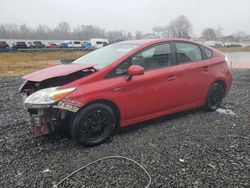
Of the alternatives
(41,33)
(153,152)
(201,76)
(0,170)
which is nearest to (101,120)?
(153,152)

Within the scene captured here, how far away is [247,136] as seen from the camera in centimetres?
410

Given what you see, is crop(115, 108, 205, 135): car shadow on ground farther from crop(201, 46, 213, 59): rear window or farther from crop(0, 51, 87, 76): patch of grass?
crop(0, 51, 87, 76): patch of grass

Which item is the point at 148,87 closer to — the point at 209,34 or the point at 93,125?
the point at 93,125

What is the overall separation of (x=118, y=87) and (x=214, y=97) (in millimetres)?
2503

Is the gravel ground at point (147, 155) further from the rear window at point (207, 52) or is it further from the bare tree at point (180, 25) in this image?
the bare tree at point (180, 25)

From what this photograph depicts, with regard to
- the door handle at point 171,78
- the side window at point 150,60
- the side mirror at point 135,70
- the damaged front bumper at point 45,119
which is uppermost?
the side window at point 150,60

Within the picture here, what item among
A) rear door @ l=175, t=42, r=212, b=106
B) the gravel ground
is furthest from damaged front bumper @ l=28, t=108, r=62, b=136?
rear door @ l=175, t=42, r=212, b=106

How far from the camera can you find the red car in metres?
3.59

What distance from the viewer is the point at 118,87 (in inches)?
153

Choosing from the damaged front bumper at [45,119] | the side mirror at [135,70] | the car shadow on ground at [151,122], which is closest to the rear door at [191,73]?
the car shadow on ground at [151,122]

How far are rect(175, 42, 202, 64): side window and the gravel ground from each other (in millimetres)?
1163

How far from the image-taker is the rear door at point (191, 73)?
184 inches

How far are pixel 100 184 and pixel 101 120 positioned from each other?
3.79 feet

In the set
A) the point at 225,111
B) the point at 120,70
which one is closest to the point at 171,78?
the point at 120,70
